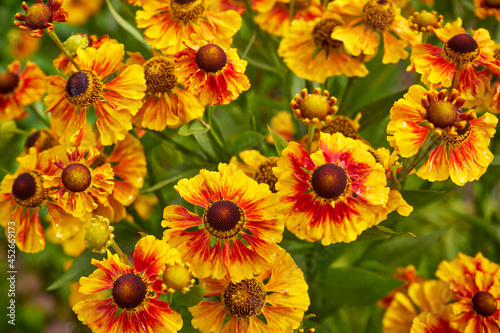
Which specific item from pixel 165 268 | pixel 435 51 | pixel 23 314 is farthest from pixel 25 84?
pixel 23 314

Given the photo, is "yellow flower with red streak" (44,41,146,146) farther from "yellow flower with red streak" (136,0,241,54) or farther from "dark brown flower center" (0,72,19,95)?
"dark brown flower center" (0,72,19,95)

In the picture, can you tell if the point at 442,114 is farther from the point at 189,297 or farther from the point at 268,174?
the point at 189,297

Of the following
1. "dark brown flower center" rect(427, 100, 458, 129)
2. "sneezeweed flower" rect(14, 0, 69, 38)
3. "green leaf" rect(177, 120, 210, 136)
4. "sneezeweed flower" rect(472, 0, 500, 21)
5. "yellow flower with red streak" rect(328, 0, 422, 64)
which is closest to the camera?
"dark brown flower center" rect(427, 100, 458, 129)

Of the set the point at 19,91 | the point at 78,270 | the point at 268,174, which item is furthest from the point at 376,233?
the point at 19,91

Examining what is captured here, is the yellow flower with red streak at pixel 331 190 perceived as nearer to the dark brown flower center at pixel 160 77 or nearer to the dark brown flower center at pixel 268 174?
the dark brown flower center at pixel 268 174

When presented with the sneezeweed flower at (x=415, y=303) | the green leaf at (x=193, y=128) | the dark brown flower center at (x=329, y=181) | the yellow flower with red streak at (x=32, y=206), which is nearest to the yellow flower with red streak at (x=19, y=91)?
the yellow flower with red streak at (x=32, y=206)

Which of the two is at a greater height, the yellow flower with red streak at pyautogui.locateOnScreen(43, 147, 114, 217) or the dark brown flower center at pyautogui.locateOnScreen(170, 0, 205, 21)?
the dark brown flower center at pyautogui.locateOnScreen(170, 0, 205, 21)

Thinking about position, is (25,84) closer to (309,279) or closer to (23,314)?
(309,279)

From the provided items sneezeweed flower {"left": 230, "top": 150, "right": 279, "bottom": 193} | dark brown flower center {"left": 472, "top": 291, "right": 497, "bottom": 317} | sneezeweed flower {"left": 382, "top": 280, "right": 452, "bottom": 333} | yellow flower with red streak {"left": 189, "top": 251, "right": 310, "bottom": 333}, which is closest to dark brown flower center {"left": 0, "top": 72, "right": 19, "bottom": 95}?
sneezeweed flower {"left": 230, "top": 150, "right": 279, "bottom": 193}
